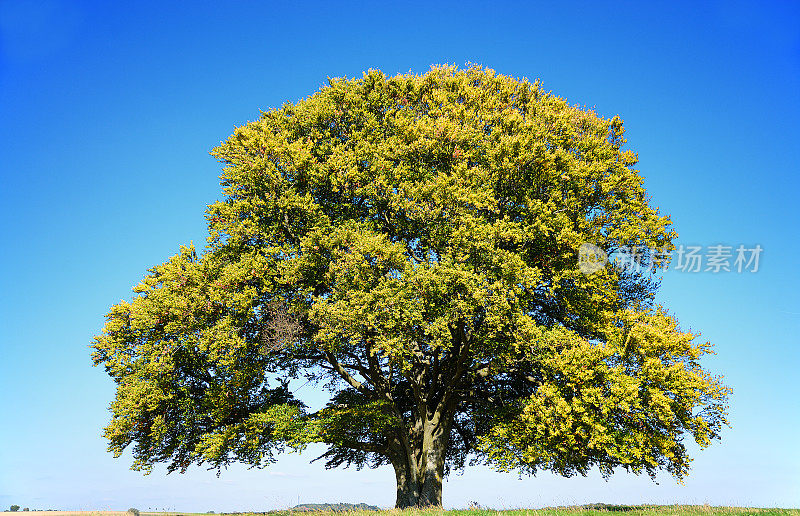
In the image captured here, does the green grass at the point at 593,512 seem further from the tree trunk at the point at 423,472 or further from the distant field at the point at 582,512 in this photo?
the tree trunk at the point at 423,472

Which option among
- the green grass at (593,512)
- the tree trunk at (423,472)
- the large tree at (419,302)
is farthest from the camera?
the tree trunk at (423,472)

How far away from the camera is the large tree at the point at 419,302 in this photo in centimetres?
2266

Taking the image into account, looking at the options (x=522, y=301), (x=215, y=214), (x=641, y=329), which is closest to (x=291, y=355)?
(x=215, y=214)

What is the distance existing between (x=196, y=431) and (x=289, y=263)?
9902 millimetres

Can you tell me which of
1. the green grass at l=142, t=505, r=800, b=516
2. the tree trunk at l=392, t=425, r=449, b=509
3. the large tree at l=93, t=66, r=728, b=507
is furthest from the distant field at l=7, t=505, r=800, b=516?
the tree trunk at l=392, t=425, r=449, b=509

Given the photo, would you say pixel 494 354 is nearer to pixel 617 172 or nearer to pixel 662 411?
pixel 662 411

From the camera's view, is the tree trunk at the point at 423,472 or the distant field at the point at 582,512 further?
the tree trunk at the point at 423,472

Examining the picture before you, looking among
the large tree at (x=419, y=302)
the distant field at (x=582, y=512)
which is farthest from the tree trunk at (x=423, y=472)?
the distant field at (x=582, y=512)

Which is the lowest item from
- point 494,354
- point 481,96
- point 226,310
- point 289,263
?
point 494,354

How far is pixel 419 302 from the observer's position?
22.3m

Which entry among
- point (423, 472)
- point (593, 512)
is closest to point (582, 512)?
point (593, 512)

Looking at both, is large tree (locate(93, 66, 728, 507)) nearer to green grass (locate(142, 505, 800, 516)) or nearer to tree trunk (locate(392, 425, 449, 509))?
tree trunk (locate(392, 425, 449, 509))

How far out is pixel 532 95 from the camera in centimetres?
3030

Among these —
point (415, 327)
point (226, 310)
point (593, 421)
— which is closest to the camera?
point (593, 421)
